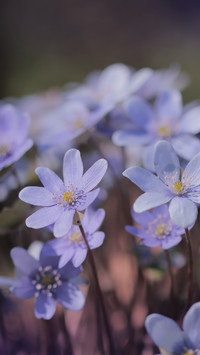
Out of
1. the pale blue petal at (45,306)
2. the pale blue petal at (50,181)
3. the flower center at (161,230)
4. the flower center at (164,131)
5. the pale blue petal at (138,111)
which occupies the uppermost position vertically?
the pale blue petal at (138,111)

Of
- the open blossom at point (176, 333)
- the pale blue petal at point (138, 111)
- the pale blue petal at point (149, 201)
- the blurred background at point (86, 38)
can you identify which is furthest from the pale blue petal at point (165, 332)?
the blurred background at point (86, 38)

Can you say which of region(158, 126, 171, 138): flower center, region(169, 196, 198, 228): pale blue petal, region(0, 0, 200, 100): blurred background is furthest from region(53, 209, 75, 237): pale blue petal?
region(0, 0, 200, 100): blurred background

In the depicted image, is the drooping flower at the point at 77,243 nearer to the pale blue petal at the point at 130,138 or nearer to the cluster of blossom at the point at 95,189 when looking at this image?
the cluster of blossom at the point at 95,189

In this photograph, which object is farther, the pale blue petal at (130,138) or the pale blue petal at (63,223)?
the pale blue petal at (130,138)

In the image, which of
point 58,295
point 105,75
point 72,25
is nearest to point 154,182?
point 58,295

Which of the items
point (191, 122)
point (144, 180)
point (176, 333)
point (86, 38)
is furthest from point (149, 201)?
point (86, 38)

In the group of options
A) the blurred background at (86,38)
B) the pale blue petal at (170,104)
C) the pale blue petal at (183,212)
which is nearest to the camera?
the pale blue petal at (183,212)

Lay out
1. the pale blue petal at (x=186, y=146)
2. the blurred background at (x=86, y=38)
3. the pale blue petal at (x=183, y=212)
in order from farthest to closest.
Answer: the blurred background at (x=86, y=38) < the pale blue petal at (x=186, y=146) < the pale blue petal at (x=183, y=212)

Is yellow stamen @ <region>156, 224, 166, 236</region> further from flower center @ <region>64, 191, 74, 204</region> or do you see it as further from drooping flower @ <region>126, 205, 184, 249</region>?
flower center @ <region>64, 191, 74, 204</region>
